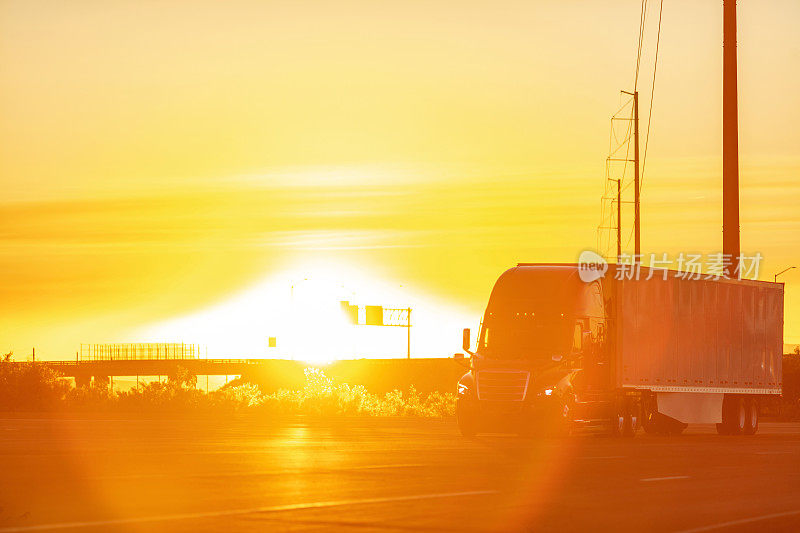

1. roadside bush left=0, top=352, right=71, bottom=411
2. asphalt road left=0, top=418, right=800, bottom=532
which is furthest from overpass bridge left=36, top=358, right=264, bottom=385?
asphalt road left=0, top=418, right=800, bottom=532

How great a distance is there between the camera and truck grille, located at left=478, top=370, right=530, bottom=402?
3206cm

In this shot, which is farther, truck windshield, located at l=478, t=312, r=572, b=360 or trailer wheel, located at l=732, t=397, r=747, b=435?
trailer wheel, located at l=732, t=397, r=747, b=435

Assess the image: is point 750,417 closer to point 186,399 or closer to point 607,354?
point 607,354

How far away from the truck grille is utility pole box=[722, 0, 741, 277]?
46.1ft

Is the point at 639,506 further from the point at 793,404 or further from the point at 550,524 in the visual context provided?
the point at 793,404

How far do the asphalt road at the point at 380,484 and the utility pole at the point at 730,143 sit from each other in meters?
15.8

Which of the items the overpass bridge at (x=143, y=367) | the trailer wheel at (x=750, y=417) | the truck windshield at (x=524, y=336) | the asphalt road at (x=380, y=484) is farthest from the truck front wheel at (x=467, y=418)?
the overpass bridge at (x=143, y=367)

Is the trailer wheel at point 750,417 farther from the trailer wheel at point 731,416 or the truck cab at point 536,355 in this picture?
the truck cab at point 536,355

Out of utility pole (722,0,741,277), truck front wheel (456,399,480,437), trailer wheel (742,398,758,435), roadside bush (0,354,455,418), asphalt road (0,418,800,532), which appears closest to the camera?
asphalt road (0,418,800,532)

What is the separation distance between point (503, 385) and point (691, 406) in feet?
24.5

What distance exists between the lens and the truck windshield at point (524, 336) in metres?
32.8

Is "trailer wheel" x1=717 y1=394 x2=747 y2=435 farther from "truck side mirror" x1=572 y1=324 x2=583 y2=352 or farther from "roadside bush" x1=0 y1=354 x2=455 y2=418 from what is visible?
"roadside bush" x1=0 y1=354 x2=455 y2=418

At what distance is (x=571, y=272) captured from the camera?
33.7 m

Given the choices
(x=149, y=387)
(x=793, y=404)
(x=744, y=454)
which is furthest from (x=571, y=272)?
(x=793, y=404)
